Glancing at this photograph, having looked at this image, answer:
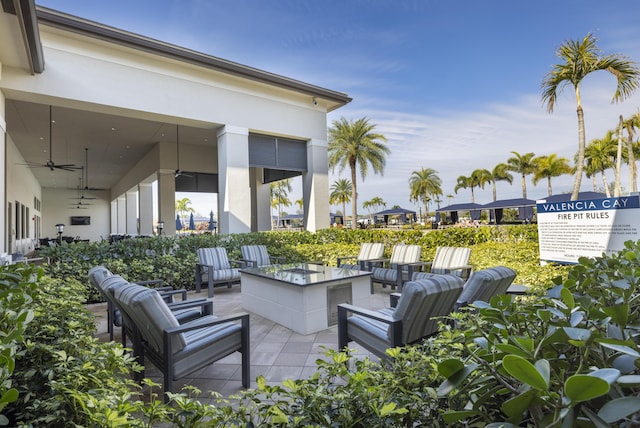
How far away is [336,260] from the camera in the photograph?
25.6 feet

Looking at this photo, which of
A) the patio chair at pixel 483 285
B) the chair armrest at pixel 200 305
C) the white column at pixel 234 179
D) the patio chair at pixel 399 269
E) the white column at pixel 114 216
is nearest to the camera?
the patio chair at pixel 483 285

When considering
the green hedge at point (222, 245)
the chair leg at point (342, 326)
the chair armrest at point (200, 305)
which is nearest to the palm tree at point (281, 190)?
the green hedge at point (222, 245)

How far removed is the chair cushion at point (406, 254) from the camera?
693 centimetres

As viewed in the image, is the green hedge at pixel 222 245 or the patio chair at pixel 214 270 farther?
the patio chair at pixel 214 270

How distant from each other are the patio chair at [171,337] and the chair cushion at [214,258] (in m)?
4.07

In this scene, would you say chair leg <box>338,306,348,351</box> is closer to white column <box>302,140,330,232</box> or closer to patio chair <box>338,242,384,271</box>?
patio chair <box>338,242,384,271</box>

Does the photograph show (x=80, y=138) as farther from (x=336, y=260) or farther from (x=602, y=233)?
(x=602, y=233)

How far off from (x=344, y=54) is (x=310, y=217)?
5.48 m

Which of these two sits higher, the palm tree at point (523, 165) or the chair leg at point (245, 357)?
the palm tree at point (523, 165)

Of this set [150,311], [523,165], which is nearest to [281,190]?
[523,165]

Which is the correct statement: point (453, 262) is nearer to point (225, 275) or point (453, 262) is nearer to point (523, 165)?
point (225, 275)

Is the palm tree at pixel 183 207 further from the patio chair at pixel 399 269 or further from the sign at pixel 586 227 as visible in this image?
the sign at pixel 586 227

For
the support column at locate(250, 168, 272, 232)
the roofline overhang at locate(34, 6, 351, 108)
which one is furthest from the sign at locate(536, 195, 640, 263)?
the support column at locate(250, 168, 272, 232)

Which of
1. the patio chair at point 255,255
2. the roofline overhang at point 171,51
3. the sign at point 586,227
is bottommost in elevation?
the patio chair at point 255,255
